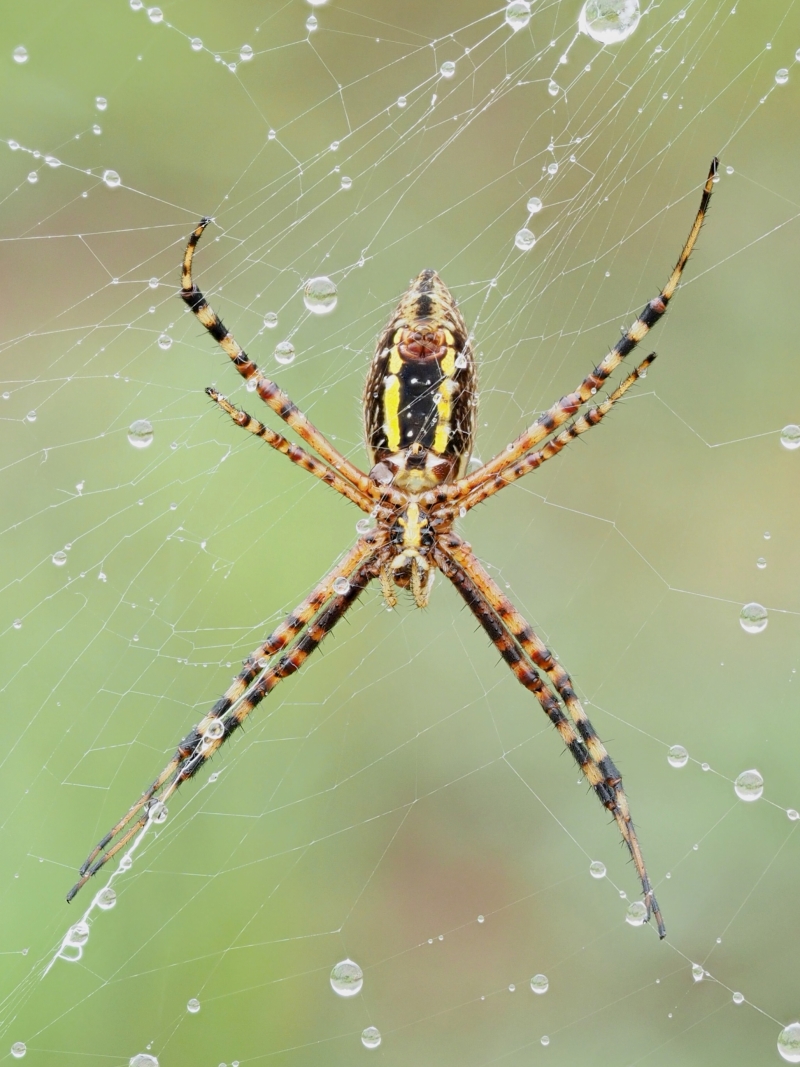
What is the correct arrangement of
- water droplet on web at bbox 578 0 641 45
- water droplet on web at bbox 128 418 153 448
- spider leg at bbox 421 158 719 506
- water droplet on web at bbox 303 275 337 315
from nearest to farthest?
water droplet on web at bbox 578 0 641 45, water droplet on web at bbox 303 275 337 315, spider leg at bbox 421 158 719 506, water droplet on web at bbox 128 418 153 448

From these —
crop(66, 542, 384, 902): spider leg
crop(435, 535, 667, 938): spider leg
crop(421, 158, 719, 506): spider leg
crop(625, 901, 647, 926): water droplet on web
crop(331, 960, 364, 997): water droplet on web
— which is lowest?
crop(625, 901, 647, 926): water droplet on web

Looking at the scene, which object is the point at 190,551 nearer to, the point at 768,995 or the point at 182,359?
the point at 182,359

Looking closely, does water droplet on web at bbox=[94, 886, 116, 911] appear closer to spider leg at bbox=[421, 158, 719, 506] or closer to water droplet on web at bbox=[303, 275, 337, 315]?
spider leg at bbox=[421, 158, 719, 506]

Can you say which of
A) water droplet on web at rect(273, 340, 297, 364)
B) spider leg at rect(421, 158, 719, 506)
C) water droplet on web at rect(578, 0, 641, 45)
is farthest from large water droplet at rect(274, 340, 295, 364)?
water droplet on web at rect(578, 0, 641, 45)

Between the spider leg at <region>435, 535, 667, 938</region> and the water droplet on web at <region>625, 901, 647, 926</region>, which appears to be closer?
the water droplet on web at <region>625, 901, 647, 926</region>

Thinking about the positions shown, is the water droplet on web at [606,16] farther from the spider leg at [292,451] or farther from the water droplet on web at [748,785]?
the water droplet on web at [748,785]

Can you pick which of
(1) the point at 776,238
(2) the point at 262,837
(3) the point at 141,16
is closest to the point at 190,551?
(2) the point at 262,837

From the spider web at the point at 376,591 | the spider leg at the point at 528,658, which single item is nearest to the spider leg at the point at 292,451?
the spider leg at the point at 528,658
